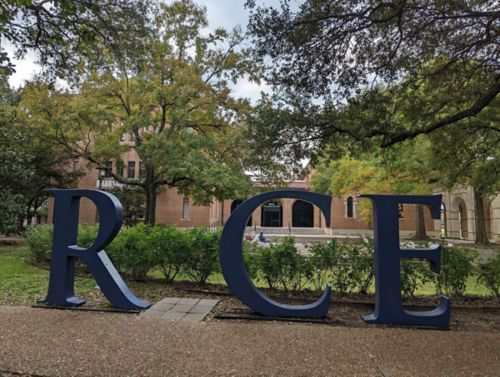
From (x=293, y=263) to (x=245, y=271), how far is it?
139cm

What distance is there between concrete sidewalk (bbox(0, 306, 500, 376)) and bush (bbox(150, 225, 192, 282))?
2.10 m

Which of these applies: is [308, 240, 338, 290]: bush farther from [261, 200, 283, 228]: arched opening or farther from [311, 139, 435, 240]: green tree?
[261, 200, 283, 228]: arched opening

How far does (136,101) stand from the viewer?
13742 millimetres

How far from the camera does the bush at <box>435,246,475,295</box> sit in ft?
20.1

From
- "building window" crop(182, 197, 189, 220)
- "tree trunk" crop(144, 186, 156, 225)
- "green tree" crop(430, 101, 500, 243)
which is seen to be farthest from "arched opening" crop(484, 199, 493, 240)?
"building window" crop(182, 197, 189, 220)

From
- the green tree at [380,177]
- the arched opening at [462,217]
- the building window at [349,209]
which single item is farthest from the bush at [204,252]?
the building window at [349,209]

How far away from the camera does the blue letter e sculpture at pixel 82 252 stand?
549 cm

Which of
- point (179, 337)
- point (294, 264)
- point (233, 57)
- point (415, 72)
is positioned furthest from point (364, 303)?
point (233, 57)

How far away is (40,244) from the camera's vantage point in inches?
394

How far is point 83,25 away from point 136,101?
7888 millimetres

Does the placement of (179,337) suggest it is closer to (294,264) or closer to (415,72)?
(294,264)

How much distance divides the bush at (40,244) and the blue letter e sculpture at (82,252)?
15.3 ft

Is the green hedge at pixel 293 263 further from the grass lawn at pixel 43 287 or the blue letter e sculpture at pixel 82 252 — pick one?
Answer: the blue letter e sculpture at pixel 82 252


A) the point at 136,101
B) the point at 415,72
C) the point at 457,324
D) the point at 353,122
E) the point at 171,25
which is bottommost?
the point at 457,324
